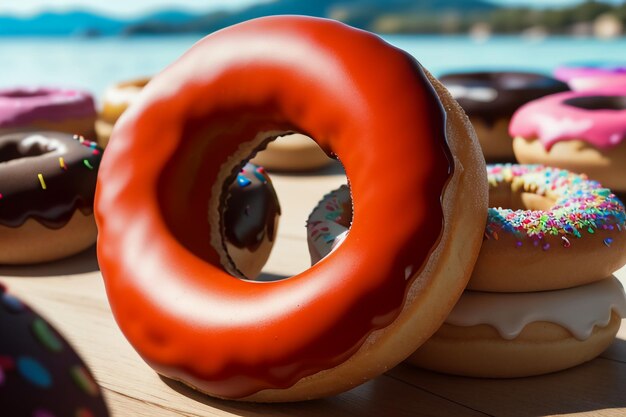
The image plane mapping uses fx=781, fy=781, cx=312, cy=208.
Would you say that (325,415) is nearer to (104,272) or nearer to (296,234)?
(104,272)

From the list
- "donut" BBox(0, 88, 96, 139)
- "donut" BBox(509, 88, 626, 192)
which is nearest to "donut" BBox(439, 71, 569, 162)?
"donut" BBox(509, 88, 626, 192)

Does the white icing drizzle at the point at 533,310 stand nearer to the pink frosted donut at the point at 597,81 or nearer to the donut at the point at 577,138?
the donut at the point at 577,138

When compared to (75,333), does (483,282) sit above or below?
above

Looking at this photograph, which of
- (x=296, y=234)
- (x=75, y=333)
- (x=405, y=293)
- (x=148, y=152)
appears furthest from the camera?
(x=296, y=234)

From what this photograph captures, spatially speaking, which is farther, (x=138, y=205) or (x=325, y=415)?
(x=138, y=205)

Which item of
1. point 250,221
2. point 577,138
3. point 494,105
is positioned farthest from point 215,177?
point 494,105

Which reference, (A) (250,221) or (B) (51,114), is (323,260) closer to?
(A) (250,221)

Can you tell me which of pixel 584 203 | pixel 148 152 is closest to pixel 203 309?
pixel 148 152
